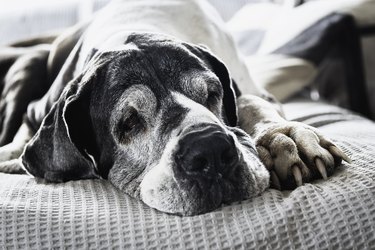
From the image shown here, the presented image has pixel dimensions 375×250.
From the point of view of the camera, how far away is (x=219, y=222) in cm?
119

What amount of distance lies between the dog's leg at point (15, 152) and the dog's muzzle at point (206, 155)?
67 cm

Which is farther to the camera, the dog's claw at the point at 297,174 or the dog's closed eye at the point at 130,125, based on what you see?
the dog's closed eye at the point at 130,125

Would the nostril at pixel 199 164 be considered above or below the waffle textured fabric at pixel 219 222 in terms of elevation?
above

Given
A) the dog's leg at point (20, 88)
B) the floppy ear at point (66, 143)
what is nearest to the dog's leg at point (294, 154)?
the floppy ear at point (66, 143)

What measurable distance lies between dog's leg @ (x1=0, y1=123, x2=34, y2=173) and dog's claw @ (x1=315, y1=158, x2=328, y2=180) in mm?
855

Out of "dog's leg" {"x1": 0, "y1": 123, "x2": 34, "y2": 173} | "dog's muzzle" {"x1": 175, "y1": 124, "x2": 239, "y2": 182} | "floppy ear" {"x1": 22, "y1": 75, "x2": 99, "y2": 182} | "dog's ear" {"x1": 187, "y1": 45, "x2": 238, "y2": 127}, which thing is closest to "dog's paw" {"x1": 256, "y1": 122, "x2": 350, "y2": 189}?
"dog's muzzle" {"x1": 175, "y1": 124, "x2": 239, "y2": 182}

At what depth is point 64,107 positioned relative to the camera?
155cm

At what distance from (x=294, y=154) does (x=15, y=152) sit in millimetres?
1016

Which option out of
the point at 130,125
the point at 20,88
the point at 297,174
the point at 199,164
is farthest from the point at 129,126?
the point at 20,88

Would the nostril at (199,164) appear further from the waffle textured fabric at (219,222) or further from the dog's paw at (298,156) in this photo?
the dog's paw at (298,156)

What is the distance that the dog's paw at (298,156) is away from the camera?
1.34 meters

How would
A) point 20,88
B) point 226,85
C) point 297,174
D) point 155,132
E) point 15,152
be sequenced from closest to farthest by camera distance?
point 297,174
point 155,132
point 226,85
point 15,152
point 20,88

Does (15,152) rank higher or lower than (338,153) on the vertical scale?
lower

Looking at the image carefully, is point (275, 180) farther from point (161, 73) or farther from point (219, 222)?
point (161, 73)
